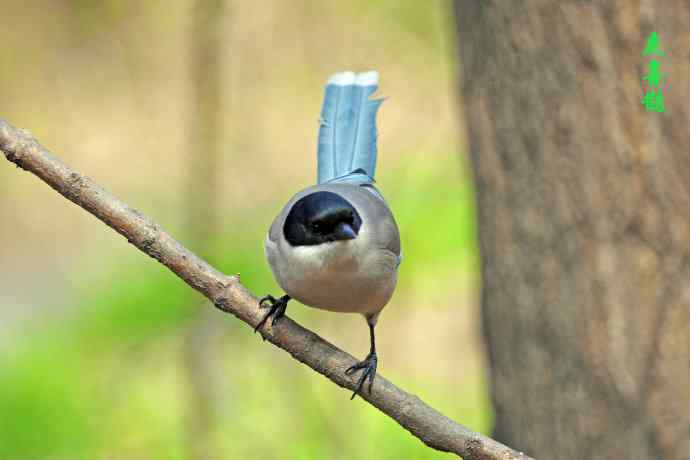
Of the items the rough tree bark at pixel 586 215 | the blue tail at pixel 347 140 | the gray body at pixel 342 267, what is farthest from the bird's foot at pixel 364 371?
the rough tree bark at pixel 586 215

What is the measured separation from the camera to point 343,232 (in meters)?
2.59

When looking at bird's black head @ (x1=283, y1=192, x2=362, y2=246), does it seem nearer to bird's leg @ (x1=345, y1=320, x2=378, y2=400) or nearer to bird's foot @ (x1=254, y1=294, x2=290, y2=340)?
bird's foot @ (x1=254, y1=294, x2=290, y2=340)

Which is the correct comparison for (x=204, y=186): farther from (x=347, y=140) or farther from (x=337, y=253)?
(x=337, y=253)

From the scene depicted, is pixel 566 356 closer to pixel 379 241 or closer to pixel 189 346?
pixel 379 241

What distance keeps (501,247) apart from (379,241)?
0.72 m

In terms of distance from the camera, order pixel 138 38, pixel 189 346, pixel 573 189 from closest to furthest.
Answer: pixel 573 189
pixel 189 346
pixel 138 38

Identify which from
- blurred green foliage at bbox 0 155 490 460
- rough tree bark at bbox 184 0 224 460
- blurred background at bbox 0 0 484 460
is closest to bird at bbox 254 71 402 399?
blurred background at bbox 0 0 484 460

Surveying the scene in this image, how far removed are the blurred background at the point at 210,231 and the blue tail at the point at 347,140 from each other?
2.63ft

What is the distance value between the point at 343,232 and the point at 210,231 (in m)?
2.27

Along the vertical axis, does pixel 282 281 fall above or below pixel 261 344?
above

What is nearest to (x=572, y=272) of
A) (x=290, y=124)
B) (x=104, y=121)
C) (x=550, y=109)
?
(x=550, y=109)

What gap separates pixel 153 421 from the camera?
5.70 meters

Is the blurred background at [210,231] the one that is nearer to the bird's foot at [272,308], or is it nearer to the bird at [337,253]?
the bird at [337,253]

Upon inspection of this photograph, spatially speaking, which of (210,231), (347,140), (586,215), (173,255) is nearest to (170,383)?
(210,231)
